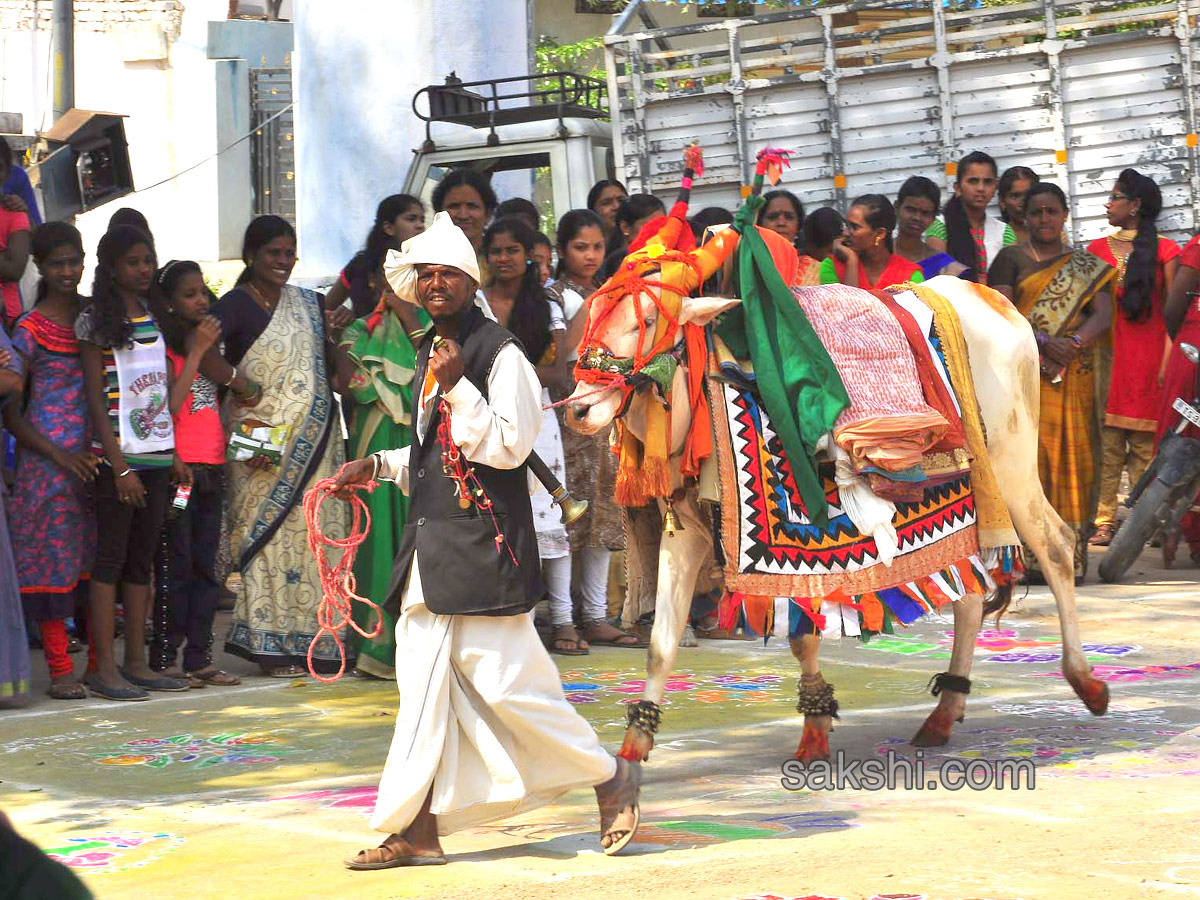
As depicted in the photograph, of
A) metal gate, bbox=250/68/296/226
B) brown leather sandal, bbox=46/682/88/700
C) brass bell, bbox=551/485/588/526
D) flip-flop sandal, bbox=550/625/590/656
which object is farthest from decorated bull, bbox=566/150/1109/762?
metal gate, bbox=250/68/296/226

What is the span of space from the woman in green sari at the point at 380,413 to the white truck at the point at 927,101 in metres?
3.48

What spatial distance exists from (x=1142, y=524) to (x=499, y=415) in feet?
19.0

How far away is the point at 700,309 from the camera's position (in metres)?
5.65

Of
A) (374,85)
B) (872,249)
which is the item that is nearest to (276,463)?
(872,249)

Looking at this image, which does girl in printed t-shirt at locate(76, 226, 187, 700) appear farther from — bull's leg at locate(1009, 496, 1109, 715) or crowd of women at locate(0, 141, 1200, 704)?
bull's leg at locate(1009, 496, 1109, 715)

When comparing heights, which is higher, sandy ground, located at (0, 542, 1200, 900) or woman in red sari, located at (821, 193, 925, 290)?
woman in red sari, located at (821, 193, 925, 290)

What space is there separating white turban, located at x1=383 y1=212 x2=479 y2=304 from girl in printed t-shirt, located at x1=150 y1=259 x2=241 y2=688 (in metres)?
2.71

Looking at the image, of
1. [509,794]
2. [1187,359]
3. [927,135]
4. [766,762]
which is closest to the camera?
[509,794]

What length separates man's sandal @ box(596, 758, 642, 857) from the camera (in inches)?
195

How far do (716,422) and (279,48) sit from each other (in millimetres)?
16930

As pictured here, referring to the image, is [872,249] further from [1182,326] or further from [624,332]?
[624,332]

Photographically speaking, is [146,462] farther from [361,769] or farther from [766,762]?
[766,762]

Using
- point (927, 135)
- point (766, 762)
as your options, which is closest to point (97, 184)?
point (927, 135)

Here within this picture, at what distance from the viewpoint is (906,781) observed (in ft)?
19.0
